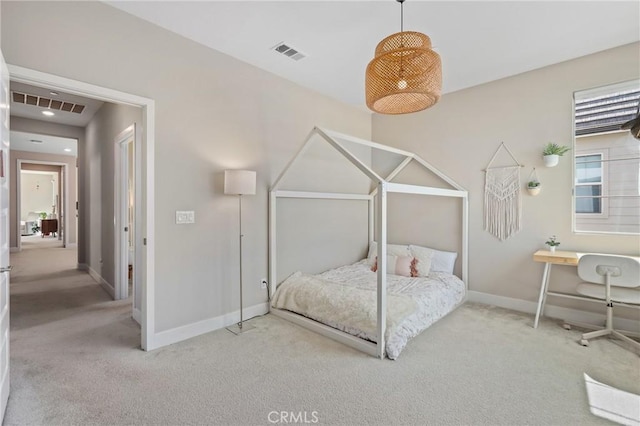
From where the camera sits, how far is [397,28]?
277 cm

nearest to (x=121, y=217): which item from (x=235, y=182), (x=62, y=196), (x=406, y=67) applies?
(x=235, y=182)

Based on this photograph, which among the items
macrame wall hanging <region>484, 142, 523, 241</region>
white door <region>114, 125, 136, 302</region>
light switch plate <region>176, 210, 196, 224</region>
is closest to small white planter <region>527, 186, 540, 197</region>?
macrame wall hanging <region>484, 142, 523, 241</region>

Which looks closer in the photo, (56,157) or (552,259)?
(552,259)

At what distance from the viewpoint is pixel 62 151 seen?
27.5 ft

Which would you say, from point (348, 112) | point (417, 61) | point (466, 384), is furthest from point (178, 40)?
point (466, 384)

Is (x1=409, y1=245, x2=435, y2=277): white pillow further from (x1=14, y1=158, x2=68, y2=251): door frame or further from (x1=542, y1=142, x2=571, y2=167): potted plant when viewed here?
→ (x1=14, y1=158, x2=68, y2=251): door frame

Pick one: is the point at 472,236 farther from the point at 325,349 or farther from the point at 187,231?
the point at 187,231

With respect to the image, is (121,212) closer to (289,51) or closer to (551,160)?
(289,51)

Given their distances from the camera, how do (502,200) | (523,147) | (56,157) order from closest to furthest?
(523,147)
(502,200)
(56,157)

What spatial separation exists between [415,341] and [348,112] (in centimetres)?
338

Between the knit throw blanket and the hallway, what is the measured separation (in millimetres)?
4142

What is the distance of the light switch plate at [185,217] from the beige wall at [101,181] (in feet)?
4.48

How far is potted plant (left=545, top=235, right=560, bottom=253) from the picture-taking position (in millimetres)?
3375

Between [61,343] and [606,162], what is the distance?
18.6 feet
